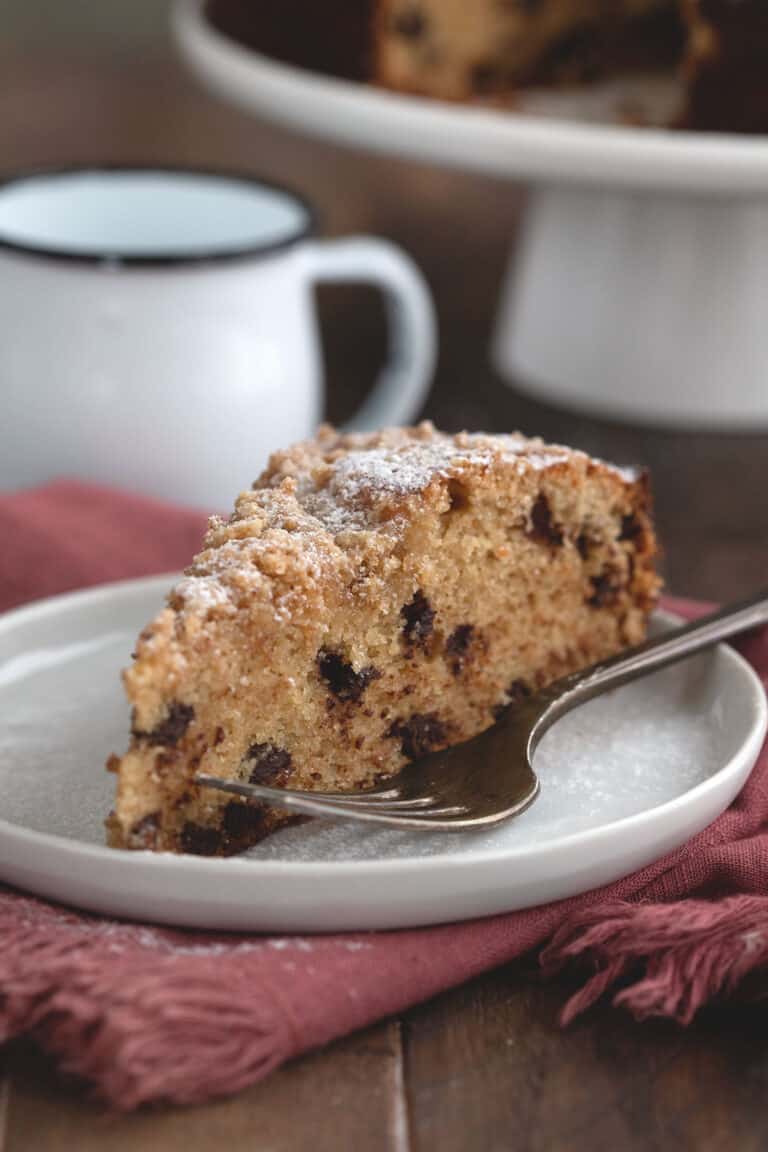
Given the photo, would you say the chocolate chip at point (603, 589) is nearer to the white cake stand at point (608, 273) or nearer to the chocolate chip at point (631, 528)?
the chocolate chip at point (631, 528)

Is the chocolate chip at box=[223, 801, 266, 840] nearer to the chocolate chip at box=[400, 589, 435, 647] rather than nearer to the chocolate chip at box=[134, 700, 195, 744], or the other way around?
the chocolate chip at box=[134, 700, 195, 744]

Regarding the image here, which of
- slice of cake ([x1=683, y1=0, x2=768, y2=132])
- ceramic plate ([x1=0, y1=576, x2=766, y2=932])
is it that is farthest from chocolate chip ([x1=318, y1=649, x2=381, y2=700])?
slice of cake ([x1=683, y1=0, x2=768, y2=132])

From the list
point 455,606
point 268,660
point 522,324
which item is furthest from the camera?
point 522,324

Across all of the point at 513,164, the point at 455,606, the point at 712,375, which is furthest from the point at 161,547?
the point at 712,375

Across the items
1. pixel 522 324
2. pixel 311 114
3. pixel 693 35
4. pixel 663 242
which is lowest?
pixel 522 324

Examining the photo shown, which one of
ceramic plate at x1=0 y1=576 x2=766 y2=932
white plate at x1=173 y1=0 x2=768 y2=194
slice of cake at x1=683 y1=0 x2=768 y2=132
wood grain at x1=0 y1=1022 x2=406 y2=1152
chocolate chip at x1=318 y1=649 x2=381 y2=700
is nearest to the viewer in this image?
wood grain at x1=0 y1=1022 x2=406 y2=1152

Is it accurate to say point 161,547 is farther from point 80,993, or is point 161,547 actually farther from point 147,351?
point 80,993

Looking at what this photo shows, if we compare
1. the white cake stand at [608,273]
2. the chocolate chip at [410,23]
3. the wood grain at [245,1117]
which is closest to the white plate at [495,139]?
the white cake stand at [608,273]

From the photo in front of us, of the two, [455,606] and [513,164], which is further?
[513,164]
